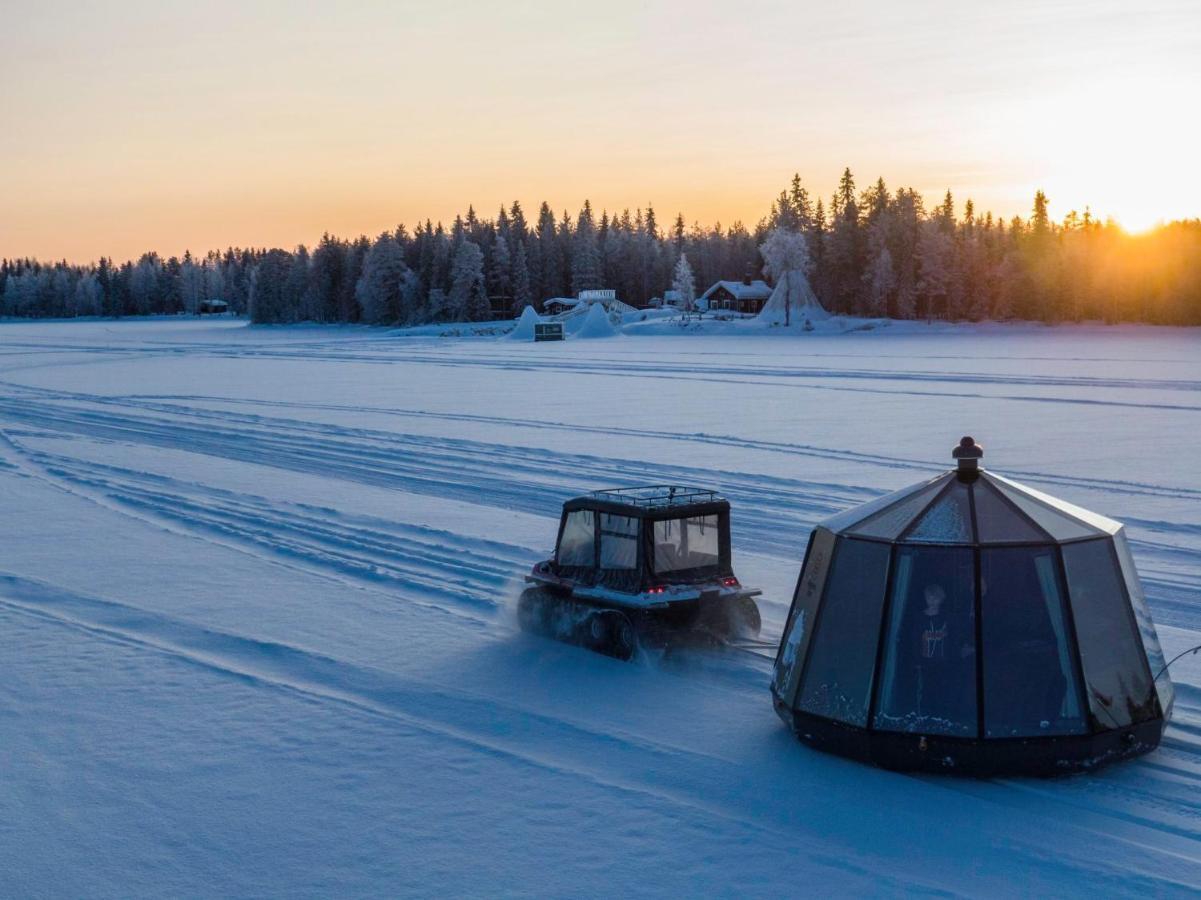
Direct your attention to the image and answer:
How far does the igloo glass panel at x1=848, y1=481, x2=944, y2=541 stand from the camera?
848 cm

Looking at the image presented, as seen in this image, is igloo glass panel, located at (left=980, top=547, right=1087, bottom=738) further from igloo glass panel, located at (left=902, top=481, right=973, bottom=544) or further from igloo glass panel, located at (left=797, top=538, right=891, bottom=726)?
igloo glass panel, located at (left=797, top=538, right=891, bottom=726)

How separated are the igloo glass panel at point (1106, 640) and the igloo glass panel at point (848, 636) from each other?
127 centimetres

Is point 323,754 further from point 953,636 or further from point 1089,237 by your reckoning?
point 1089,237

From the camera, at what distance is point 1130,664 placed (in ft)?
27.3

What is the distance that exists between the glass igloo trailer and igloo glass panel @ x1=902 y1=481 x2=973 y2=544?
1cm

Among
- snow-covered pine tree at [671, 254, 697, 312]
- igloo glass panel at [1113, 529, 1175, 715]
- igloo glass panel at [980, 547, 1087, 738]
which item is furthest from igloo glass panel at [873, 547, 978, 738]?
snow-covered pine tree at [671, 254, 697, 312]

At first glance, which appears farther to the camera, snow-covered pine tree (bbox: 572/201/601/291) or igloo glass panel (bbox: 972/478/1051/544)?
snow-covered pine tree (bbox: 572/201/601/291)

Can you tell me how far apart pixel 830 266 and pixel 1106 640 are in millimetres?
116076

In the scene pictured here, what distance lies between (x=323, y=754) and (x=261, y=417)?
86.3 feet

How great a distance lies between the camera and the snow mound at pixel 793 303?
4370 inches

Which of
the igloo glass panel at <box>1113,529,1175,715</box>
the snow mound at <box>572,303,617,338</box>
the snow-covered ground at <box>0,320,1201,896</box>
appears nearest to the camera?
the snow-covered ground at <box>0,320,1201,896</box>

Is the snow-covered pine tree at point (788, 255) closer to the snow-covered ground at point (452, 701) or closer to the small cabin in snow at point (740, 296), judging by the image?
the small cabin in snow at point (740, 296)

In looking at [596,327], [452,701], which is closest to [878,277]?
[596,327]

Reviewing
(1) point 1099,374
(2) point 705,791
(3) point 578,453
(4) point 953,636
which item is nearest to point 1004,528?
(4) point 953,636
